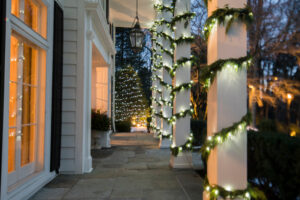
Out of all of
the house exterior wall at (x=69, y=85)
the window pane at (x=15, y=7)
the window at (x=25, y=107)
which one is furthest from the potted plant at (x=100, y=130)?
the window pane at (x=15, y=7)

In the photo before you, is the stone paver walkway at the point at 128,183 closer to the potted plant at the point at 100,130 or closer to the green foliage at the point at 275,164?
the green foliage at the point at 275,164

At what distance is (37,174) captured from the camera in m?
3.19

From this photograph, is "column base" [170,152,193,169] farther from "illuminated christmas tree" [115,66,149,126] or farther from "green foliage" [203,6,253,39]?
"illuminated christmas tree" [115,66,149,126]

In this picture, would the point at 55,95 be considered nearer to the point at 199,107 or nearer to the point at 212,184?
the point at 212,184

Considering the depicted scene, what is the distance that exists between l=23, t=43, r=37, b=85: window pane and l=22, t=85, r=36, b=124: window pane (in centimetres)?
11

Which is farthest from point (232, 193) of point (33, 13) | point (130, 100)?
point (130, 100)

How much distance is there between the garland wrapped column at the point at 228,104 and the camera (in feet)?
6.77

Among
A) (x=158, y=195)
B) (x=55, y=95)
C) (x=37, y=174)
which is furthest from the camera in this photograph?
(x=55, y=95)

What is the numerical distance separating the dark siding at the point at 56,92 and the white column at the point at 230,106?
2.40 meters

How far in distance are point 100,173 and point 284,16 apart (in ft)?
22.5

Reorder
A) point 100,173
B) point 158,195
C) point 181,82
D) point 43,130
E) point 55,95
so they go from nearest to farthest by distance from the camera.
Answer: point 158,195 → point 43,130 → point 55,95 → point 100,173 → point 181,82

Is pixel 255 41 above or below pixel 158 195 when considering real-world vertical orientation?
above

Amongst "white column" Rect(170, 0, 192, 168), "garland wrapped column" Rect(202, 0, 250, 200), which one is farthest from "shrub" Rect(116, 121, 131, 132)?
"garland wrapped column" Rect(202, 0, 250, 200)

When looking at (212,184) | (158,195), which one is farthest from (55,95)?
(212,184)
